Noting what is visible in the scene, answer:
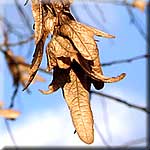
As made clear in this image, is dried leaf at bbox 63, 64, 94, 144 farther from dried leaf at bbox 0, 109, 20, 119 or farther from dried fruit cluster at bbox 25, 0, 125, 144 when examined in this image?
dried leaf at bbox 0, 109, 20, 119

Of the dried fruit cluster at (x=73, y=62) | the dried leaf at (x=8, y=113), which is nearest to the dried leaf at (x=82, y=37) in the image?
the dried fruit cluster at (x=73, y=62)

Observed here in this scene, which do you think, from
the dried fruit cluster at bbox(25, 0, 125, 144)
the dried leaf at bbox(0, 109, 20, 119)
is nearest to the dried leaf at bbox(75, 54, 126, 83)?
the dried fruit cluster at bbox(25, 0, 125, 144)

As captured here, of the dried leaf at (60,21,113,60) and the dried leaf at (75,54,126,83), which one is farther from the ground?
the dried leaf at (60,21,113,60)

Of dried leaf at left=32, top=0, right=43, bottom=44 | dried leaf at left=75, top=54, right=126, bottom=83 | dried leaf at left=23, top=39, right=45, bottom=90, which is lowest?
dried leaf at left=75, top=54, right=126, bottom=83

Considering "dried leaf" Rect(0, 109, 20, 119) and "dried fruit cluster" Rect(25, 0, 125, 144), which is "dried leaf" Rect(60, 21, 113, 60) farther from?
"dried leaf" Rect(0, 109, 20, 119)

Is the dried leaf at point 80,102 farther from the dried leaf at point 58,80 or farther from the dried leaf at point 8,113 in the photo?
the dried leaf at point 8,113

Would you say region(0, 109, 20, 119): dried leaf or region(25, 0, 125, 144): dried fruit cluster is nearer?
region(25, 0, 125, 144): dried fruit cluster

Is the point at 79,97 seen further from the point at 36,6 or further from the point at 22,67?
the point at 22,67

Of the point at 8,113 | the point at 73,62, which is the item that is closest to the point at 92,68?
the point at 73,62

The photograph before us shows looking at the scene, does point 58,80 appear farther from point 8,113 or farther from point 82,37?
point 8,113
